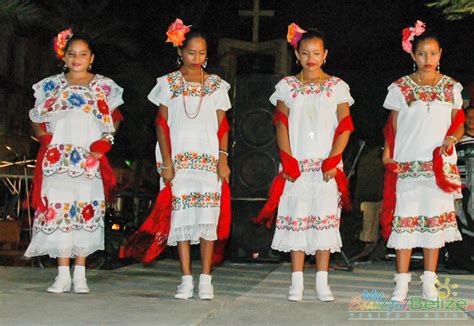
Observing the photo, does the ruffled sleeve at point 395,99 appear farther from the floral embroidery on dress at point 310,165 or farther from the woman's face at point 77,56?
the woman's face at point 77,56

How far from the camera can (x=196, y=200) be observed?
15.3ft

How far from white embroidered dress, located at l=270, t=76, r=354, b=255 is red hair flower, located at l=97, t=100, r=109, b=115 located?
40.9 inches

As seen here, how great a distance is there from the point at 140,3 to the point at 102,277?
6.39 m

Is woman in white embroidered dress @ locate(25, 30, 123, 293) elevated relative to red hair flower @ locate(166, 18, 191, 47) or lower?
lower

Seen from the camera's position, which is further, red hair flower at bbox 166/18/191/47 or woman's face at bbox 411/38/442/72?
red hair flower at bbox 166/18/191/47

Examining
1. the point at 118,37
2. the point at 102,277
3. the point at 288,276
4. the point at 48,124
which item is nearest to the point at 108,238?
the point at 102,277

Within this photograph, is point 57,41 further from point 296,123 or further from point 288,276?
point 288,276

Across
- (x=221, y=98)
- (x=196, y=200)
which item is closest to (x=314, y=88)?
(x=221, y=98)

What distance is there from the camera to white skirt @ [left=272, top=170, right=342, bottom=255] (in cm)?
454

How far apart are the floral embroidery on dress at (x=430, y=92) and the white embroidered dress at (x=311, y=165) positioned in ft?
1.06

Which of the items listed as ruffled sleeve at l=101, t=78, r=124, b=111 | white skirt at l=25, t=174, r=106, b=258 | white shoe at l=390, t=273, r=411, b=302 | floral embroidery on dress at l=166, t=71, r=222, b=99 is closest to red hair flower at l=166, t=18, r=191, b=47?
floral embroidery on dress at l=166, t=71, r=222, b=99

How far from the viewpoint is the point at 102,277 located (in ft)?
18.4

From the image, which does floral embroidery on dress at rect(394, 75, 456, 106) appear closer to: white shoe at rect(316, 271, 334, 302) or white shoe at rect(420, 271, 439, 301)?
white shoe at rect(420, 271, 439, 301)

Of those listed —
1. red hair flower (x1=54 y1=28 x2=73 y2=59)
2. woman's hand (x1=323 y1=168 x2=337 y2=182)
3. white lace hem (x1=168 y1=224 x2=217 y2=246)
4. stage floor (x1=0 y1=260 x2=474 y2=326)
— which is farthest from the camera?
red hair flower (x1=54 y1=28 x2=73 y2=59)
